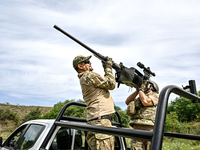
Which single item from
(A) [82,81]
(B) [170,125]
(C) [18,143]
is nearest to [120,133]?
(A) [82,81]

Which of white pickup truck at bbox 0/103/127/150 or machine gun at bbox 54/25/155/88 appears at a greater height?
machine gun at bbox 54/25/155/88

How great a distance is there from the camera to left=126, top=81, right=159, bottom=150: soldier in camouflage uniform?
3.43 meters

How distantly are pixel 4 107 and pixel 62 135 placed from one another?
127 ft

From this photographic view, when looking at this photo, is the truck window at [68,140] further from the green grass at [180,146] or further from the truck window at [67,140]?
the green grass at [180,146]

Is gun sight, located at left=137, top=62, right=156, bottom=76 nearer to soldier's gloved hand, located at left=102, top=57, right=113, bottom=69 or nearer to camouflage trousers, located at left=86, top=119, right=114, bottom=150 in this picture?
soldier's gloved hand, located at left=102, top=57, right=113, bottom=69

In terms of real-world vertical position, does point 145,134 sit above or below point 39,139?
above

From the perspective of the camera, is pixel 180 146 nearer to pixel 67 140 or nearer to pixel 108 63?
pixel 67 140

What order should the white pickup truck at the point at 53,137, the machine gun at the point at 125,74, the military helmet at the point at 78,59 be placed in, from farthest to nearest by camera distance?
the machine gun at the point at 125,74 < the military helmet at the point at 78,59 < the white pickup truck at the point at 53,137

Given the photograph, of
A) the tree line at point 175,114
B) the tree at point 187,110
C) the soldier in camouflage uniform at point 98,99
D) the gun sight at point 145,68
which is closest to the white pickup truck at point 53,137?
the soldier in camouflage uniform at point 98,99

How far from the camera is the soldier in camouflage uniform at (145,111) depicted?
3.43m

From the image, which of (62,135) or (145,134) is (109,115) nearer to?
(62,135)

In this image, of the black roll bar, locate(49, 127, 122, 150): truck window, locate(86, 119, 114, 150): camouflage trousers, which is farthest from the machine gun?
the black roll bar

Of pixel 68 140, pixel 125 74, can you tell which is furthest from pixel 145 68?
pixel 68 140

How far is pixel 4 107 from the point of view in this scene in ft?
125
